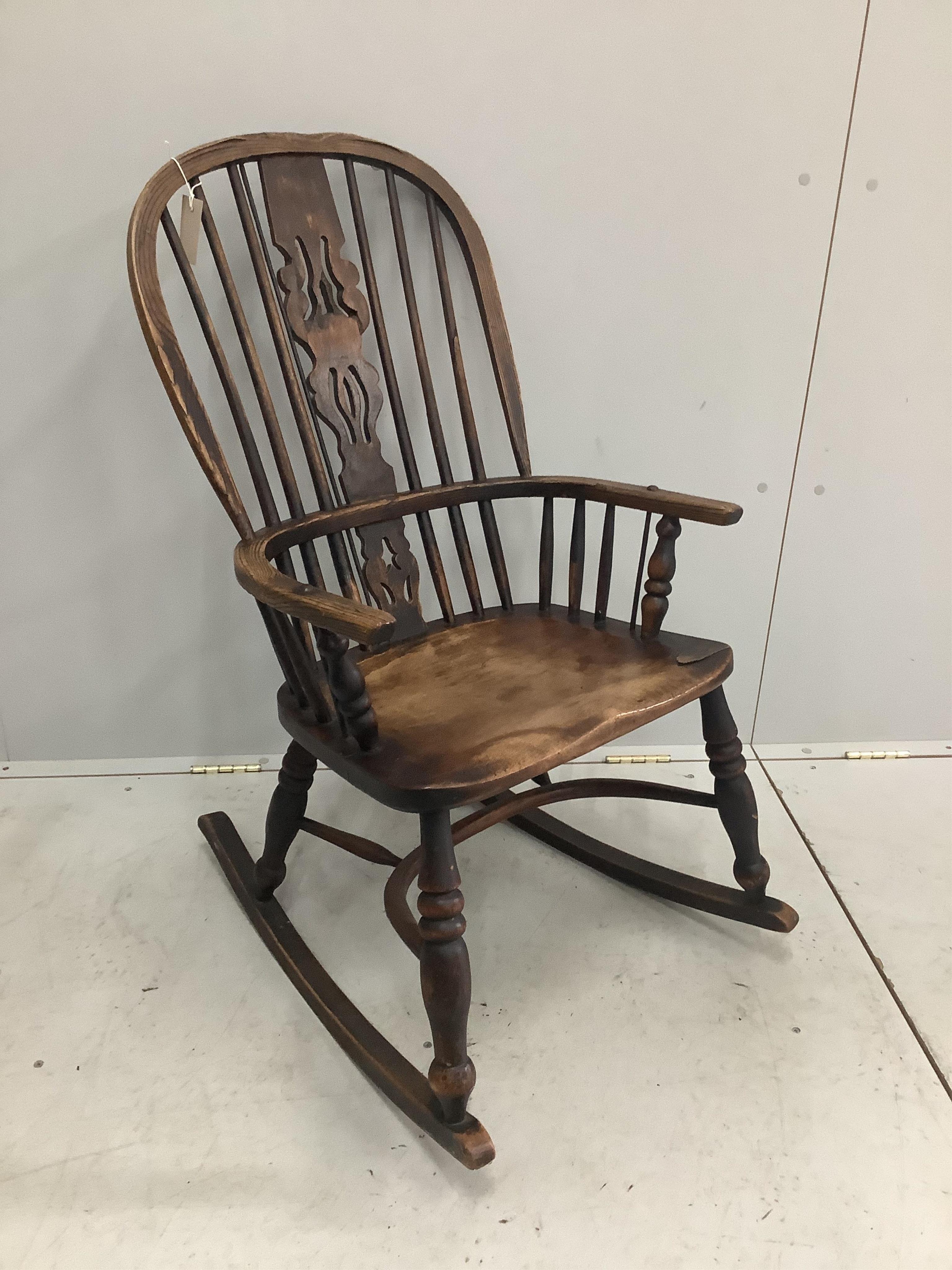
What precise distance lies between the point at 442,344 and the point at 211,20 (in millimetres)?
608

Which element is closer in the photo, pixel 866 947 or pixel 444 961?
pixel 444 961

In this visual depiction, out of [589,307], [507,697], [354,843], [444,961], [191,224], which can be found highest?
[191,224]

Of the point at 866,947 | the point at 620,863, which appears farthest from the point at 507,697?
the point at 866,947

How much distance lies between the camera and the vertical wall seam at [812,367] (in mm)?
1379

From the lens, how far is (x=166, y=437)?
1538 millimetres

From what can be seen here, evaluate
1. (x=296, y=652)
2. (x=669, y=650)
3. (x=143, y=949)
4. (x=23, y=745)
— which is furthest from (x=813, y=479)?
(x=23, y=745)

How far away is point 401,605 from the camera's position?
4.33 ft

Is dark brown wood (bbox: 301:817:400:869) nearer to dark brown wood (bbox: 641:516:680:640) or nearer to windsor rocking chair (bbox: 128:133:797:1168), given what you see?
windsor rocking chair (bbox: 128:133:797:1168)

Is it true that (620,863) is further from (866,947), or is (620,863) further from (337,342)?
(337,342)

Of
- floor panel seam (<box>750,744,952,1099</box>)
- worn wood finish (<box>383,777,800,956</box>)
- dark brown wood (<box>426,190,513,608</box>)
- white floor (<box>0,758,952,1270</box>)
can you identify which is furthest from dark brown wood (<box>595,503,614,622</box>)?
floor panel seam (<box>750,744,952,1099</box>)

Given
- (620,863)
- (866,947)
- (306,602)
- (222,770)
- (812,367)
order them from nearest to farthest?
(306,602) < (866,947) < (620,863) < (812,367) < (222,770)

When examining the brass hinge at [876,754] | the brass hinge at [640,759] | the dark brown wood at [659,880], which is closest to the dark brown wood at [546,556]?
the dark brown wood at [659,880]

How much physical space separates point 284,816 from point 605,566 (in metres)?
0.64

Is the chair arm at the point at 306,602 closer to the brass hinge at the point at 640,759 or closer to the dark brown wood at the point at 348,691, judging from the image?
the dark brown wood at the point at 348,691
